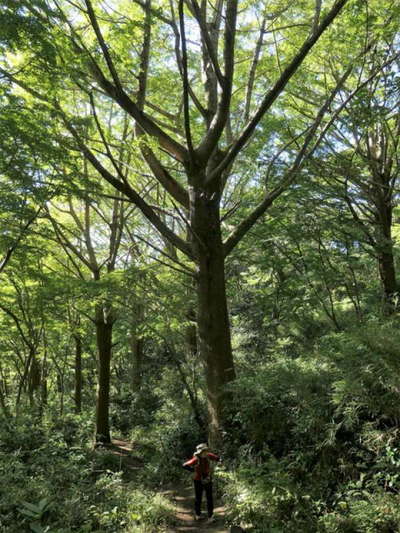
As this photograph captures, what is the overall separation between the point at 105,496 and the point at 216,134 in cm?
635

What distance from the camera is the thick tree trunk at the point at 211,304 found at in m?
6.91

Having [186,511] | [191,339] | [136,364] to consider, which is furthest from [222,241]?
[136,364]

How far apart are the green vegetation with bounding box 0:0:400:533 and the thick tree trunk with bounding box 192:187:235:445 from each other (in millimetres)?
29

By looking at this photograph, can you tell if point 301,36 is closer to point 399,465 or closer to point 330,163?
point 330,163

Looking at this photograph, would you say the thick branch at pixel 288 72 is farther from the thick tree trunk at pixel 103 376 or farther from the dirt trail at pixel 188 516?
the thick tree trunk at pixel 103 376

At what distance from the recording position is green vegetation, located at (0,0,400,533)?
4656 millimetres

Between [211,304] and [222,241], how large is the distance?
1.94m

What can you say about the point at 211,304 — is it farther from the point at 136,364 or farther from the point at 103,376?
the point at 136,364

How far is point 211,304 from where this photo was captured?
277 inches

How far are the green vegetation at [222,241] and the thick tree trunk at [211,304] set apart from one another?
29 mm

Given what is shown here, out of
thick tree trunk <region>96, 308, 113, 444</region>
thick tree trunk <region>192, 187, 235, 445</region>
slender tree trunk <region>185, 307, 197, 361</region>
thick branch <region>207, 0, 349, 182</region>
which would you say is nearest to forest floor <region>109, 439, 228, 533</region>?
thick tree trunk <region>192, 187, 235, 445</region>

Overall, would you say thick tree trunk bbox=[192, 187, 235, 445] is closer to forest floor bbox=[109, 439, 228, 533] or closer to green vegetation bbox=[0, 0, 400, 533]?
green vegetation bbox=[0, 0, 400, 533]

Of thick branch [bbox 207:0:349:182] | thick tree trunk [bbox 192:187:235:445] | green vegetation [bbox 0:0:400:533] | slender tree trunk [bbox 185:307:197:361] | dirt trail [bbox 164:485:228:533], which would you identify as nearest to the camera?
green vegetation [bbox 0:0:400:533]

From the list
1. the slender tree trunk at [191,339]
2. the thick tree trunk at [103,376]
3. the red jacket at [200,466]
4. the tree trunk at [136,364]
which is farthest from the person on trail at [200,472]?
the tree trunk at [136,364]
